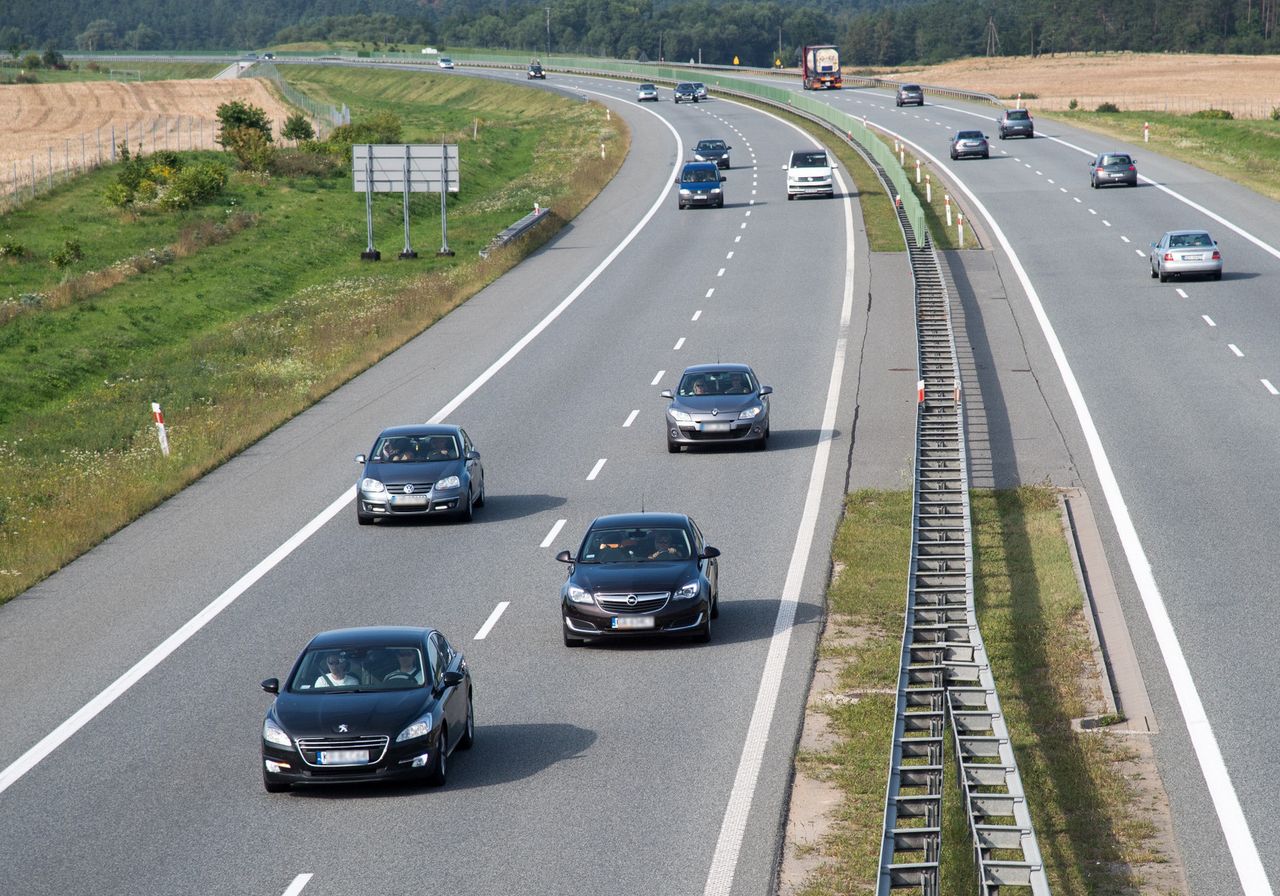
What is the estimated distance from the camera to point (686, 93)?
125m

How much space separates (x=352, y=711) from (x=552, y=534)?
35.3 ft

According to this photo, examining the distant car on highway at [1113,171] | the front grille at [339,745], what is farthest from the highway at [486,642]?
the distant car on highway at [1113,171]

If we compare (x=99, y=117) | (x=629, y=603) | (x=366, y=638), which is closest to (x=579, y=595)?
(x=629, y=603)

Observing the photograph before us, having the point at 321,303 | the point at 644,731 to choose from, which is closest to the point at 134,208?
the point at 321,303

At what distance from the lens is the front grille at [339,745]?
574 inches

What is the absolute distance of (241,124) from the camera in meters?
89.8

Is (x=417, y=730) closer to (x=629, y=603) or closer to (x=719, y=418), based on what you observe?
(x=629, y=603)

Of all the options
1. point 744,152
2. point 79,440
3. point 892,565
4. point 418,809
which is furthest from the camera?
point 744,152

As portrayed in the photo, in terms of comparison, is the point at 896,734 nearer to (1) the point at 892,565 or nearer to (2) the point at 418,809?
(2) the point at 418,809

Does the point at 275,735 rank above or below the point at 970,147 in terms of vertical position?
below

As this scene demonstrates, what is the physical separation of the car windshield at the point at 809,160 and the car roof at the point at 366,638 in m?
55.1

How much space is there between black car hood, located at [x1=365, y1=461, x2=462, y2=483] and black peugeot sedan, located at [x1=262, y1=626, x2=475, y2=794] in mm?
10549

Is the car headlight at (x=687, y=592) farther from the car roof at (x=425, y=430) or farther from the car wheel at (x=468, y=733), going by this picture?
the car roof at (x=425, y=430)

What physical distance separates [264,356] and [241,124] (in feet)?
164
